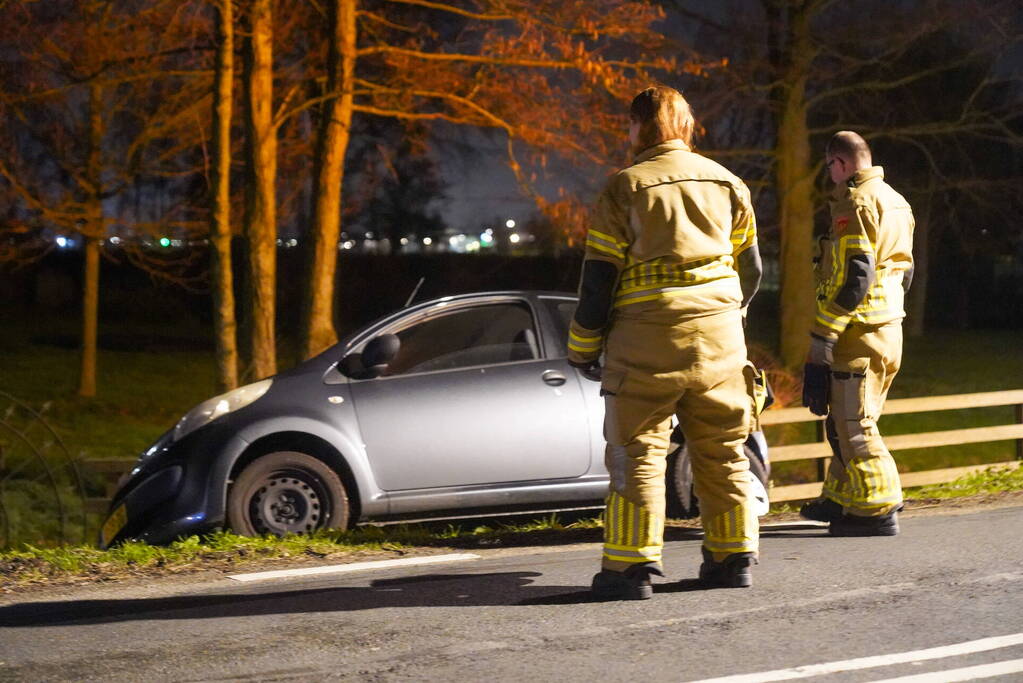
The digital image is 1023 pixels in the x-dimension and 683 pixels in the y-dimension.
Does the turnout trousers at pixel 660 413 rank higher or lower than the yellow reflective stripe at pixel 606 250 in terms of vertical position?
lower

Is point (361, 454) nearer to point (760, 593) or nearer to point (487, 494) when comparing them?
point (487, 494)

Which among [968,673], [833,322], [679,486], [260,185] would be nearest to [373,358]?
[679,486]

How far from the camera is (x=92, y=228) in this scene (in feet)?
63.9

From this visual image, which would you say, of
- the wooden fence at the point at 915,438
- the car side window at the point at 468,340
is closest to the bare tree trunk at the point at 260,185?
the wooden fence at the point at 915,438

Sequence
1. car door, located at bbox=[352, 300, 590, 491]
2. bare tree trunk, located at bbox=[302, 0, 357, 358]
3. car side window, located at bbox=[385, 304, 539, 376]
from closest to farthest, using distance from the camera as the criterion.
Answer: car door, located at bbox=[352, 300, 590, 491] < car side window, located at bbox=[385, 304, 539, 376] < bare tree trunk, located at bbox=[302, 0, 357, 358]

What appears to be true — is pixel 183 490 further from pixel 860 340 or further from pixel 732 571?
pixel 860 340

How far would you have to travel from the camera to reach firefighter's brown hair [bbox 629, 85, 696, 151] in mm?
5602

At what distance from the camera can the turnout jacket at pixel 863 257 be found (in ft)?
22.0

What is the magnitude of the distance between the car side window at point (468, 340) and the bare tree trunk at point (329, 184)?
18.7 ft

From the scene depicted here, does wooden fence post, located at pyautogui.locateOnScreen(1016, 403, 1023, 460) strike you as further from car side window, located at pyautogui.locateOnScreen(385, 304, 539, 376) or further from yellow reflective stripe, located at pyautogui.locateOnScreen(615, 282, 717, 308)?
yellow reflective stripe, located at pyautogui.locateOnScreen(615, 282, 717, 308)

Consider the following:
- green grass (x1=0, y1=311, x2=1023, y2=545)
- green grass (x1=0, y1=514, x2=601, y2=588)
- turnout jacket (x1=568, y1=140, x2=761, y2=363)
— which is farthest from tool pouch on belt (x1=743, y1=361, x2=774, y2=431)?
green grass (x1=0, y1=311, x2=1023, y2=545)

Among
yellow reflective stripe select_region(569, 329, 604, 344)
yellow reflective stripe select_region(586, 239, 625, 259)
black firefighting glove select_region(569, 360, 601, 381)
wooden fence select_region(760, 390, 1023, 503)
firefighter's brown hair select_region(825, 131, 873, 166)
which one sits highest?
firefighter's brown hair select_region(825, 131, 873, 166)

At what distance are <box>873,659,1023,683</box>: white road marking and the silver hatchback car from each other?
2902 mm

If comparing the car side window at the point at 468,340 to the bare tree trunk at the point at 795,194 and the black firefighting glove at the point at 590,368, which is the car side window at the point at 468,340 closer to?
the black firefighting glove at the point at 590,368
